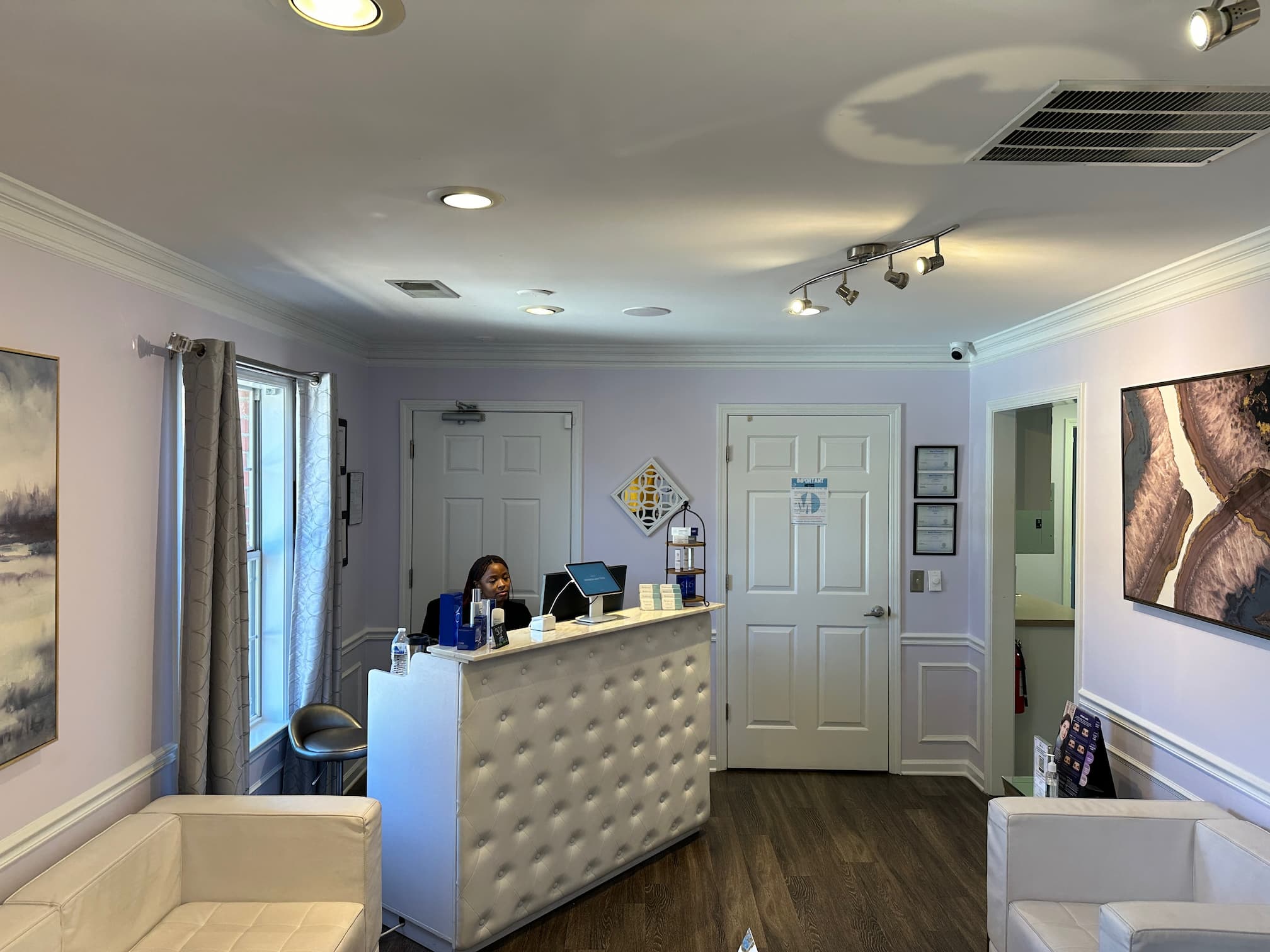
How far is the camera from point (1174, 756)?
2.99 meters

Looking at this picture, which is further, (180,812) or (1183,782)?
(1183,782)

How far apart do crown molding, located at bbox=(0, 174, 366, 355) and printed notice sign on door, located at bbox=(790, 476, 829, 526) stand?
2.91 m

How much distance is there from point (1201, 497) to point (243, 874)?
3.32m

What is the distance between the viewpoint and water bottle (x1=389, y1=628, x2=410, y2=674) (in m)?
3.10

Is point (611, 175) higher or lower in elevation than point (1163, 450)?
higher

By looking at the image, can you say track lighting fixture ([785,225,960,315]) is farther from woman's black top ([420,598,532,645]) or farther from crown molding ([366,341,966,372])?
woman's black top ([420,598,532,645])

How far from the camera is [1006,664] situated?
4.71m

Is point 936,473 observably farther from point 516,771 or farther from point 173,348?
point 173,348

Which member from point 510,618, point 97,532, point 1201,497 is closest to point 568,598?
point 510,618

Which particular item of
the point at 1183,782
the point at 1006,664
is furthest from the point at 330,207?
the point at 1006,664

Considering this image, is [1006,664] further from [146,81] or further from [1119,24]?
[146,81]

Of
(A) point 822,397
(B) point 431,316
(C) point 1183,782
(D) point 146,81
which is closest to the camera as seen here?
(D) point 146,81

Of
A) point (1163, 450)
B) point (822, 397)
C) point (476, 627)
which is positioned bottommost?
point (476, 627)

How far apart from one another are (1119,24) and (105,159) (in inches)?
81.4
